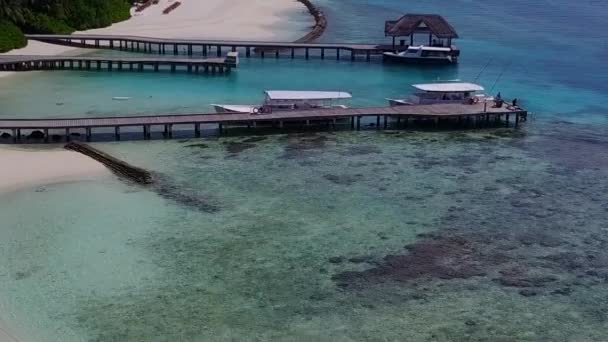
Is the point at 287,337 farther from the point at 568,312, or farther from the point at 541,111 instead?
the point at 541,111

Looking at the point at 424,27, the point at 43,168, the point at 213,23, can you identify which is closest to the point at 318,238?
the point at 43,168

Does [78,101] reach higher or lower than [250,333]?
higher

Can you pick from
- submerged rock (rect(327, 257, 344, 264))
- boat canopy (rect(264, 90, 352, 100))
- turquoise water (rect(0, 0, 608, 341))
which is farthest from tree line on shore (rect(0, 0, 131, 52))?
submerged rock (rect(327, 257, 344, 264))

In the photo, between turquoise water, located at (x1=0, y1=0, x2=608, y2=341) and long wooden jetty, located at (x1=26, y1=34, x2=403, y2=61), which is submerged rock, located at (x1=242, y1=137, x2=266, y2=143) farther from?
long wooden jetty, located at (x1=26, y1=34, x2=403, y2=61)

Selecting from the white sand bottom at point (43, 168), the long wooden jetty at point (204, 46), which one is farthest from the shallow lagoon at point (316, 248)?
the long wooden jetty at point (204, 46)

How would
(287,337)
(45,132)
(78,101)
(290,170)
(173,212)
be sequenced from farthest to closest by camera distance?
(78,101)
(45,132)
(290,170)
(173,212)
(287,337)

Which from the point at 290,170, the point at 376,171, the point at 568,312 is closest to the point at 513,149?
the point at 376,171

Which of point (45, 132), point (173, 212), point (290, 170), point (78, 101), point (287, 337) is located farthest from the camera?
point (78, 101)
